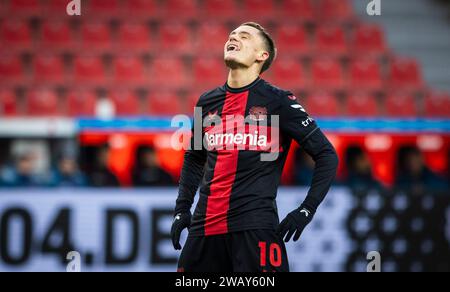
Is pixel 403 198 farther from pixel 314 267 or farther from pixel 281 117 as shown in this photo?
pixel 281 117

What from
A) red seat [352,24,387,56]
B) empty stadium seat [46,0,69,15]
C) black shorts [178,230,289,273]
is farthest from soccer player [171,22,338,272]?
red seat [352,24,387,56]

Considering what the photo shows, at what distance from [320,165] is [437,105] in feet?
26.3

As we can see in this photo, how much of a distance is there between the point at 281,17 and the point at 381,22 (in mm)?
1997

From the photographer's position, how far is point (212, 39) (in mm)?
11625

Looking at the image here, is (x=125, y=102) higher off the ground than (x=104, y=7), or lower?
lower

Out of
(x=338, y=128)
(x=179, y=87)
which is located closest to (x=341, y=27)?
(x=179, y=87)

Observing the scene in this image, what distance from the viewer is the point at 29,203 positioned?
6496 mm

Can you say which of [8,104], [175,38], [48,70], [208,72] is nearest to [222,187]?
[8,104]

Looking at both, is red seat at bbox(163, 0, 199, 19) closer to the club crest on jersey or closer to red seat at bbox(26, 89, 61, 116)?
red seat at bbox(26, 89, 61, 116)

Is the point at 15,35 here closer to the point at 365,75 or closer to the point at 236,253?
the point at 365,75

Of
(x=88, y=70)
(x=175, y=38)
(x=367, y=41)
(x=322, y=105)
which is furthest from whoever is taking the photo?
(x=367, y=41)

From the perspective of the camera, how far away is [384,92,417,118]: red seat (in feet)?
36.3

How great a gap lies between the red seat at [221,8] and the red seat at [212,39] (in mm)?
494

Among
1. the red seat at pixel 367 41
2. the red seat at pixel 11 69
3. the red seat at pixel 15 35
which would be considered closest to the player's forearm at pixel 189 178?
the red seat at pixel 11 69
